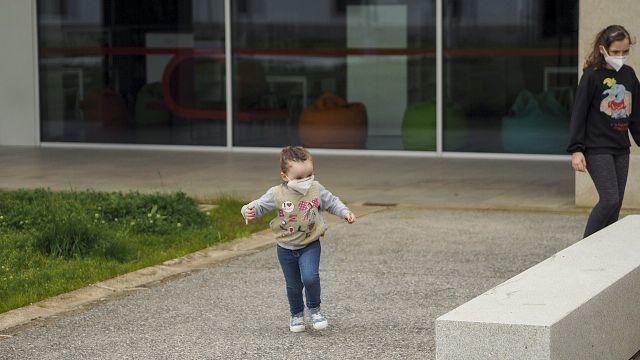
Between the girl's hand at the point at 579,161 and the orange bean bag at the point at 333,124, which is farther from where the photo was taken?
the orange bean bag at the point at 333,124

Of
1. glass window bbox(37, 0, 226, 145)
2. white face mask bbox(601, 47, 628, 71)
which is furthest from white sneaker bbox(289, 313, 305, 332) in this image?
glass window bbox(37, 0, 226, 145)

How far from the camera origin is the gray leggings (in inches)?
353

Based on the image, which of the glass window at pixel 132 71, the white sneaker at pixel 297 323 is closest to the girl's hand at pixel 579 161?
the white sneaker at pixel 297 323

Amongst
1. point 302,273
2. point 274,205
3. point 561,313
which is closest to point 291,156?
point 274,205

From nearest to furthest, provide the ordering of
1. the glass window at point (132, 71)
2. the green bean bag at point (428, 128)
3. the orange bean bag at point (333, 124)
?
1. the green bean bag at point (428, 128)
2. the orange bean bag at point (333, 124)
3. the glass window at point (132, 71)

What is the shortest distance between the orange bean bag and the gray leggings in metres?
8.63

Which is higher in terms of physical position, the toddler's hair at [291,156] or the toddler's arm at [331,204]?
the toddler's hair at [291,156]

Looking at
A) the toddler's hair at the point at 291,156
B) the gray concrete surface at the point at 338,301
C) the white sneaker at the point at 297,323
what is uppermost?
the toddler's hair at the point at 291,156

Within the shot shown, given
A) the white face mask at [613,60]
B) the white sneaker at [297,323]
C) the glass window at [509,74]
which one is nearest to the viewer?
the white sneaker at [297,323]

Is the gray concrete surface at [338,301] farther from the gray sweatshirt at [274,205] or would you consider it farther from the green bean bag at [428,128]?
the green bean bag at [428,128]

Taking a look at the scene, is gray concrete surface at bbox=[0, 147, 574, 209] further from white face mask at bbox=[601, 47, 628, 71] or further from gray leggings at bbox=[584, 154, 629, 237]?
white face mask at bbox=[601, 47, 628, 71]

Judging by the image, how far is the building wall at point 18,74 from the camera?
62.3 ft

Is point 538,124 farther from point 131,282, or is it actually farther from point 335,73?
point 131,282

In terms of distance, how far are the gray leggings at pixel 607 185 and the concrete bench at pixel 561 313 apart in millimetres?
1256
